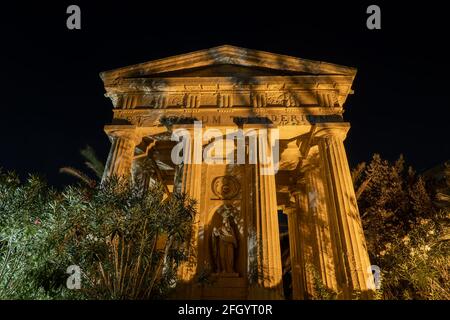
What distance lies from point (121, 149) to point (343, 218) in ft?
33.6

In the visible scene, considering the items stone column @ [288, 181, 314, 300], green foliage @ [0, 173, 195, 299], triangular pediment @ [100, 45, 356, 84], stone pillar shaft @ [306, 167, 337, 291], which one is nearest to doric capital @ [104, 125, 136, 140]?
triangular pediment @ [100, 45, 356, 84]

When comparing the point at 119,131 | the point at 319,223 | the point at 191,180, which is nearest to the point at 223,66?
the point at 119,131

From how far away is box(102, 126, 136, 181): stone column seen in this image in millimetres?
14617

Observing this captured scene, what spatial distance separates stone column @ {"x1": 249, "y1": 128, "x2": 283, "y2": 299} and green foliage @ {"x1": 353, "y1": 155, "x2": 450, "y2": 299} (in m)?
4.90

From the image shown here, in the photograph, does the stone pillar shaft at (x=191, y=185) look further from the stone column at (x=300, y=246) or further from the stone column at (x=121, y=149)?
the stone column at (x=300, y=246)

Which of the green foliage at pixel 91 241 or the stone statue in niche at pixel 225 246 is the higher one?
the stone statue in niche at pixel 225 246

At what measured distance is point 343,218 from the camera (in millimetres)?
13273

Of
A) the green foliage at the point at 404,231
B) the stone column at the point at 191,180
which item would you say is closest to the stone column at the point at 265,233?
the stone column at the point at 191,180

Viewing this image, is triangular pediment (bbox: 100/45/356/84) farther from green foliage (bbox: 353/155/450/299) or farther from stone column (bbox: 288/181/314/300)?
green foliage (bbox: 353/155/450/299)

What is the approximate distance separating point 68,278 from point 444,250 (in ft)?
42.6

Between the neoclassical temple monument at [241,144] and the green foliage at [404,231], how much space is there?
1.96 metres

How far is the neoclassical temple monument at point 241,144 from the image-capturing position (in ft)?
44.6

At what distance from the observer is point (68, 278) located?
29.7ft
